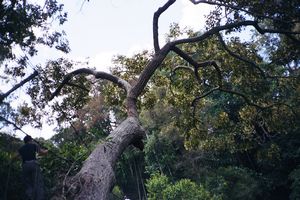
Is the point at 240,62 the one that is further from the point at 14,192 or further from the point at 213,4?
the point at 14,192

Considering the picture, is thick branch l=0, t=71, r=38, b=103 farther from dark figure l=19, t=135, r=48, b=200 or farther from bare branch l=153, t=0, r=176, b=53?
bare branch l=153, t=0, r=176, b=53

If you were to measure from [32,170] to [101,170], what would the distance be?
129cm

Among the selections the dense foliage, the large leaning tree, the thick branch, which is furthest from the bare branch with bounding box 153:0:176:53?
the thick branch

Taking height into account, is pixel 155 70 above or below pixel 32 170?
above

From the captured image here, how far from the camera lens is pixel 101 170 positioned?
4.06 m

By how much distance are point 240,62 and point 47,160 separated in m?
5.02

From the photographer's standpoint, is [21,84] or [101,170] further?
[21,84]

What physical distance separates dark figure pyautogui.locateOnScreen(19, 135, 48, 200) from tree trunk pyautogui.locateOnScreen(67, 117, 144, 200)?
2.55ft

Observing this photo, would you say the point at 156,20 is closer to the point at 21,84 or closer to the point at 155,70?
the point at 155,70

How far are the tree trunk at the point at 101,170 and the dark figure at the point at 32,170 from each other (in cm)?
78

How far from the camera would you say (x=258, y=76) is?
8516 millimetres

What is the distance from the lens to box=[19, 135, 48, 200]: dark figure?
4.39 meters

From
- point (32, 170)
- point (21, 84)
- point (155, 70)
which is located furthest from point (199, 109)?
point (32, 170)

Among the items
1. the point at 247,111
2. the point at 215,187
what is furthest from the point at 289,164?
the point at 247,111
